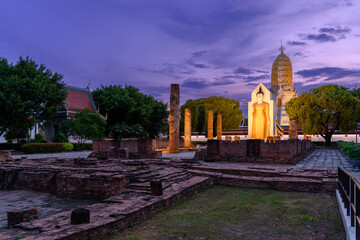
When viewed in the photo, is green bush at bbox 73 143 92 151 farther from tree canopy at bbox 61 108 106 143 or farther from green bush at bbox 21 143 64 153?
green bush at bbox 21 143 64 153

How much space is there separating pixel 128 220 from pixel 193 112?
42650 millimetres

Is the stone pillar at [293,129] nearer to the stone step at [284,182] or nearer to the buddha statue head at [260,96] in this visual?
the buddha statue head at [260,96]

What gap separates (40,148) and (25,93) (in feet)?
14.0

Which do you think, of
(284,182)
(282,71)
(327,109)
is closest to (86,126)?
(284,182)

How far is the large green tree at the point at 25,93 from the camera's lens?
21656mm

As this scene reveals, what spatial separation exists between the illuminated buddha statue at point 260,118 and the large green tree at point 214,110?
68.3 ft

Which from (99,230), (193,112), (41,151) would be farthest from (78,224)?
(193,112)

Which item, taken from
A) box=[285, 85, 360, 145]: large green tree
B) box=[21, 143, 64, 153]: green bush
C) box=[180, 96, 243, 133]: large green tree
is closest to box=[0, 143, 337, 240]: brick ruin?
box=[21, 143, 64, 153]: green bush

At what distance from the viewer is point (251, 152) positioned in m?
15.0

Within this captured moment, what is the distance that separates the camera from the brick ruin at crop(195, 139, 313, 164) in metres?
14.3

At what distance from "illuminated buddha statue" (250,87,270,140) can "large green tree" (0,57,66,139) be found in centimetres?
1626

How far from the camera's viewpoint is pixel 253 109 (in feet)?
79.0

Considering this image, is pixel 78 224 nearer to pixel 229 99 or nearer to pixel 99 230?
pixel 99 230

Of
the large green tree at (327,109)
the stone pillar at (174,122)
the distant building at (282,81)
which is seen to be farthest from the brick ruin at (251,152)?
the distant building at (282,81)
